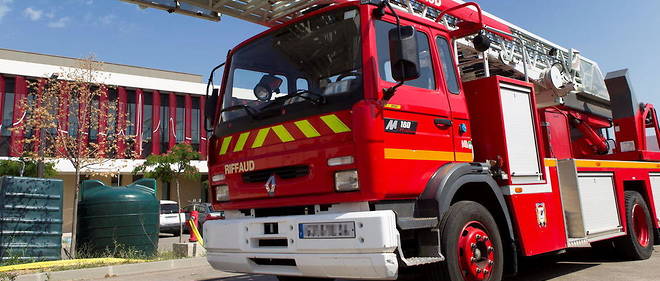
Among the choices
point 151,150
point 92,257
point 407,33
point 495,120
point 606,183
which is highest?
point 151,150

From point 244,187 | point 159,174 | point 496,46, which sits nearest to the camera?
point 244,187

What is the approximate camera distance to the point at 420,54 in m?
4.64

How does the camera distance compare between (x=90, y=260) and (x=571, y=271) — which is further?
(x=90, y=260)

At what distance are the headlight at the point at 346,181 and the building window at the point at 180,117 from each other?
3041cm

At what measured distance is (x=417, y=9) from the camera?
651cm

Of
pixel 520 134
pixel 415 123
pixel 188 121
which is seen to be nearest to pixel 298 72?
pixel 415 123

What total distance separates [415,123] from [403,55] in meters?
0.62

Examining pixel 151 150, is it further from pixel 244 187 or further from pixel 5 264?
pixel 244 187

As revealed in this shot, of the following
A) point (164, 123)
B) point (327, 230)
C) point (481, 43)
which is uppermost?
point (164, 123)

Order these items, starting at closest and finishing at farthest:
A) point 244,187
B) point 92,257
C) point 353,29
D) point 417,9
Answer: point 353,29, point 244,187, point 417,9, point 92,257

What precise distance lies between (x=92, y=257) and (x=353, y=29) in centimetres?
767

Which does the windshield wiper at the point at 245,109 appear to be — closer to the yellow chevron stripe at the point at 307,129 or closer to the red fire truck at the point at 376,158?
the red fire truck at the point at 376,158

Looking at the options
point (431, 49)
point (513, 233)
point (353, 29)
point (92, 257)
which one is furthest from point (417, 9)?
point (92, 257)

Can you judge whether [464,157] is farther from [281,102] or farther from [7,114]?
[7,114]
